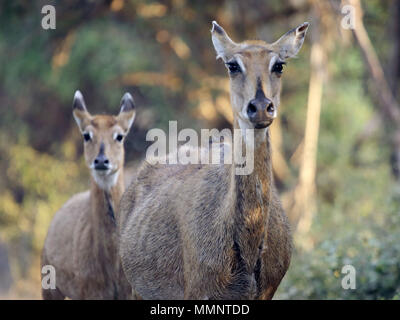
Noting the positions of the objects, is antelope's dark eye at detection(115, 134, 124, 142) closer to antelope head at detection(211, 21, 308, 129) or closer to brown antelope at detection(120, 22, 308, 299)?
brown antelope at detection(120, 22, 308, 299)

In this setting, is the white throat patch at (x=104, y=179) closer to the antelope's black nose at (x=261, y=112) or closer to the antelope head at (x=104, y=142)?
the antelope head at (x=104, y=142)

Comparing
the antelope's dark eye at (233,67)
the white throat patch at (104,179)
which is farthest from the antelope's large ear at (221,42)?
the white throat patch at (104,179)

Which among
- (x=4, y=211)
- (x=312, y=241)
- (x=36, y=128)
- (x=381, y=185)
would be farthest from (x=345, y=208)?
(x=36, y=128)

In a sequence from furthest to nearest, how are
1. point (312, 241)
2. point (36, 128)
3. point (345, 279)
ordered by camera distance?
point (36, 128) < point (312, 241) < point (345, 279)

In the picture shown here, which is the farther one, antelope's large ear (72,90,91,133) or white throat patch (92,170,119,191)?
antelope's large ear (72,90,91,133)

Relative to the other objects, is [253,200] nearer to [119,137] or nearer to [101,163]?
[101,163]

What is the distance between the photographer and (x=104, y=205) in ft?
28.8

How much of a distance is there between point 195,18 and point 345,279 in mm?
10776

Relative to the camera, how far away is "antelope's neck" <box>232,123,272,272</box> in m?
5.93

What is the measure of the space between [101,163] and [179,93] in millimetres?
9644

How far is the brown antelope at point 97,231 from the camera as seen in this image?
8.48 m

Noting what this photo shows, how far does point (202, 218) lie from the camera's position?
632 cm

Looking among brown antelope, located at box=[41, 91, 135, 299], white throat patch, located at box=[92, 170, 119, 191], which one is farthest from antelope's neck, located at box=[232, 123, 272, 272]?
white throat patch, located at box=[92, 170, 119, 191]
